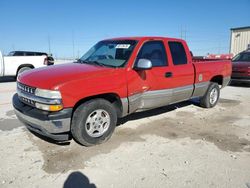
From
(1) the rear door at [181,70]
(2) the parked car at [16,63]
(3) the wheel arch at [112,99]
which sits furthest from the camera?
(2) the parked car at [16,63]

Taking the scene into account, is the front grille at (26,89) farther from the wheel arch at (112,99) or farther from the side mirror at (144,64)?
the side mirror at (144,64)

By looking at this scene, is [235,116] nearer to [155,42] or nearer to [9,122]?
[155,42]

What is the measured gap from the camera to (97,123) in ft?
13.1

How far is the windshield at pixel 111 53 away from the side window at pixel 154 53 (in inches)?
9.9

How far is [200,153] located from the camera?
3805 mm

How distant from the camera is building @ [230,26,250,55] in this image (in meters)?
21.8

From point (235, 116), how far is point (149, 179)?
13.1ft

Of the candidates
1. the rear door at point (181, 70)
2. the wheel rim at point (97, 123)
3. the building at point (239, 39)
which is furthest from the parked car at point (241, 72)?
the building at point (239, 39)

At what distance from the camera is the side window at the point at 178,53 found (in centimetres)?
525

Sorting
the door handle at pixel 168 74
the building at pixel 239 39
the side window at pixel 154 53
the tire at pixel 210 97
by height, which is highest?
the building at pixel 239 39

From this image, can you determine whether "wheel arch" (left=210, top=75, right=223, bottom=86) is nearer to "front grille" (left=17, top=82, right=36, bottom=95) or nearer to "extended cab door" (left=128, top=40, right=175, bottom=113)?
"extended cab door" (left=128, top=40, right=175, bottom=113)

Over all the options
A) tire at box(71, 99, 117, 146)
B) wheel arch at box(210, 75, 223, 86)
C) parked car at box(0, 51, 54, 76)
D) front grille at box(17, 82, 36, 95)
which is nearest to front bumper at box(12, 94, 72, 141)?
tire at box(71, 99, 117, 146)

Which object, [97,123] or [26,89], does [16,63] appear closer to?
[26,89]

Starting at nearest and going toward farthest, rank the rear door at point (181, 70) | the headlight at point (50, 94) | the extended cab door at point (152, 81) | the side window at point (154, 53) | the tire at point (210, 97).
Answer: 1. the headlight at point (50, 94)
2. the extended cab door at point (152, 81)
3. the side window at point (154, 53)
4. the rear door at point (181, 70)
5. the tire at point (210, 97)
